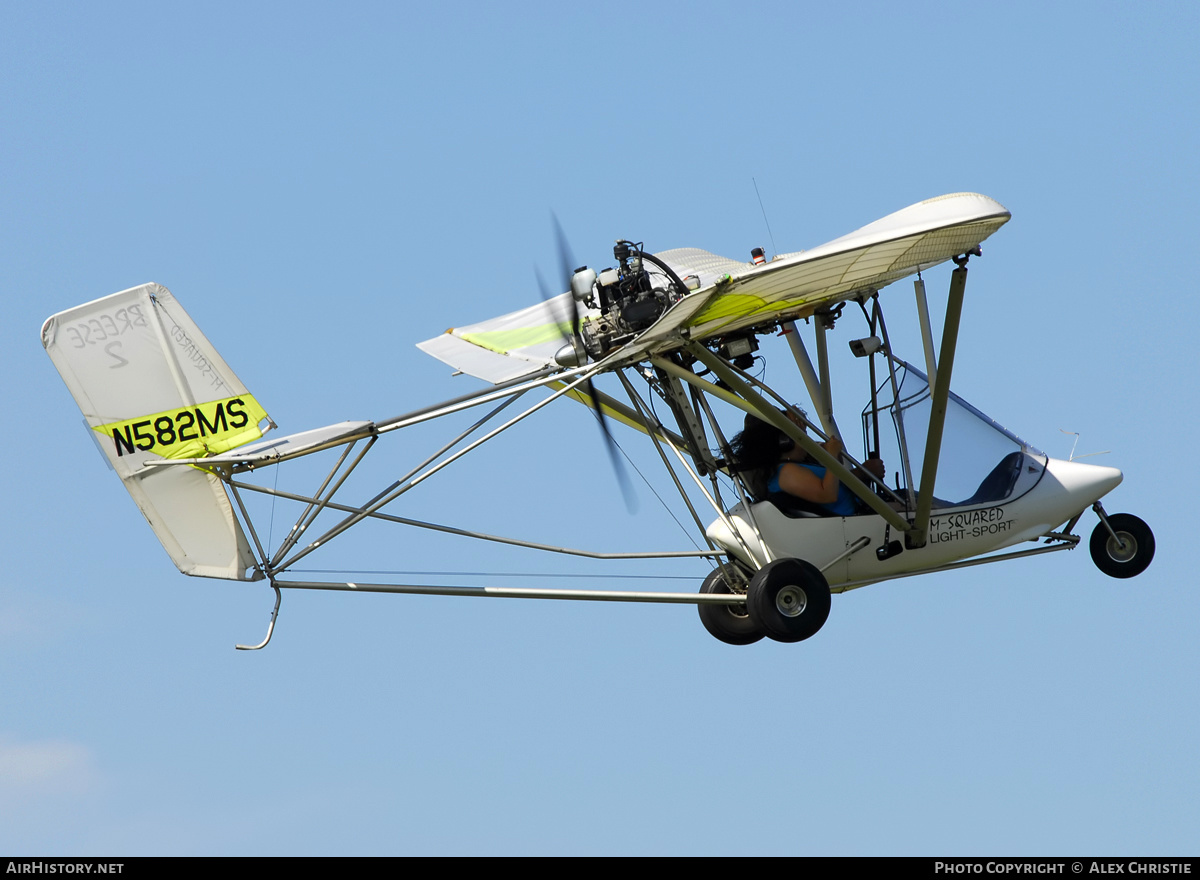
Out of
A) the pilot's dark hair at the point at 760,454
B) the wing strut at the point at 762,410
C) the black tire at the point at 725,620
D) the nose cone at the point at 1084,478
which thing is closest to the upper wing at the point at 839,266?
the wing strut at the point at 762,410

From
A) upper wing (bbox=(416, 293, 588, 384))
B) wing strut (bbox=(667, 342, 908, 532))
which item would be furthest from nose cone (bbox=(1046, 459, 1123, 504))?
upper wing (bbox=(416, 293, 588, 384))

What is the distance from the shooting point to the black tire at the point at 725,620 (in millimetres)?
19797

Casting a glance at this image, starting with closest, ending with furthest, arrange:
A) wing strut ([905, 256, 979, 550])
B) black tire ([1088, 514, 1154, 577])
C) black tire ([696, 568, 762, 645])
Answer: wing strut ([905, 256, 979, 550]), black tire ([696, 568, 762, 645]), black tire ([1088, 514, 1154, 577])

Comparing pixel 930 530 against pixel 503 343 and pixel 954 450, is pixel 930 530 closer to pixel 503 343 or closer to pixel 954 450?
Answer: pixel 954 450

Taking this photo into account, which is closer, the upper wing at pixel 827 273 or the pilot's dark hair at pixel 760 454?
the upper wing at pixel 827 273

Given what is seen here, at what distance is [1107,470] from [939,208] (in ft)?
16.6

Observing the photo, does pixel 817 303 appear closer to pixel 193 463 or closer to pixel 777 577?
pixel 777 577

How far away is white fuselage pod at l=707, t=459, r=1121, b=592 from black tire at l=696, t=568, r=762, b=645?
3.34 feet

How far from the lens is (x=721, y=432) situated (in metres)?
19.1

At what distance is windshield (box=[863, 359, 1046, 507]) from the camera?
64.6ft

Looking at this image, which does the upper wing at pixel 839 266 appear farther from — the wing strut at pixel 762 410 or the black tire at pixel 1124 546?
the black tire at pixel 1124 546

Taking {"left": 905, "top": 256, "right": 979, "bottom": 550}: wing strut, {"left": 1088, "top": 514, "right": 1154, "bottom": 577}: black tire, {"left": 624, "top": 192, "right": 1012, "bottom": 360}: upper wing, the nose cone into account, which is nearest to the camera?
{"left": 624, "top": 192, "right": 1012, "bottom": 360}: upper wing

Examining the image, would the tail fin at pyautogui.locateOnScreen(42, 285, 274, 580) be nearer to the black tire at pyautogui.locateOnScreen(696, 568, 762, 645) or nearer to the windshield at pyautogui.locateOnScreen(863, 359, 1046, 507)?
the black tire at pyautogui.locateOnScreen(696, 568, 762, 645)

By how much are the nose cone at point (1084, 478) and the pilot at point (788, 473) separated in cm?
296
